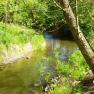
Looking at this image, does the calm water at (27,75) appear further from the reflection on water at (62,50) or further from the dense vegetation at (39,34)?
the reflection on water at (62,50)

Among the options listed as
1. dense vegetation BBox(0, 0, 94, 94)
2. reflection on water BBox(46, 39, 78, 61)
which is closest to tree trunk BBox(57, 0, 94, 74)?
dense vegetation BBox(0, 0, 94, 94)

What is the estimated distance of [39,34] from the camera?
22.3 ft

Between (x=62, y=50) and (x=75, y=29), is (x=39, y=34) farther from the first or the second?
(x=62, y=50)

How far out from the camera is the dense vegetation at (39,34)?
31.3 feet

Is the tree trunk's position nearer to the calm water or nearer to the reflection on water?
the calm water

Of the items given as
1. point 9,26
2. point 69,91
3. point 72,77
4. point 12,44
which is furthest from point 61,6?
point 9,26

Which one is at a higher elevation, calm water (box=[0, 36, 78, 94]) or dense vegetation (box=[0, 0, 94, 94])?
dense vegetation (box=[0, 0, 94, 94])

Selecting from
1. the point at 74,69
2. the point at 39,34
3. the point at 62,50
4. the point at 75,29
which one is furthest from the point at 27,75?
the point at 75,29

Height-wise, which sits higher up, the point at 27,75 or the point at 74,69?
the point at 74,69

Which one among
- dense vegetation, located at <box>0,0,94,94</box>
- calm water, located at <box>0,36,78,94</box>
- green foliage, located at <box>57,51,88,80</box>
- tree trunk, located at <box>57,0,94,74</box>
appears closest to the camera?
tree trunk, located at <box>57,0,94,74</box>

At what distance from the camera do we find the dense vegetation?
954 cm

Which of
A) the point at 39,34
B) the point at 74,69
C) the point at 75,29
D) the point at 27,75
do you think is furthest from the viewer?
the point at 27,75

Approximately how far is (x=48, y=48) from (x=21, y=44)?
14.0ft

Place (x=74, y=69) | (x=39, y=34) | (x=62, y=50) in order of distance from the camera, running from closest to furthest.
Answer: (x=39, y=34) < (x=74, y=69) < (x=62, y=50)
